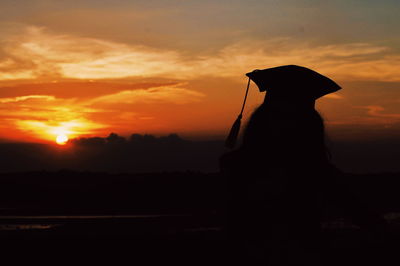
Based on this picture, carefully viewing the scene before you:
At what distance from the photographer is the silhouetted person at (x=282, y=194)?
10.1 feet

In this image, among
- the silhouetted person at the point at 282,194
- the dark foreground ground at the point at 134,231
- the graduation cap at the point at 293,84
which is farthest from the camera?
the dark foreground ground at the point at 134,231

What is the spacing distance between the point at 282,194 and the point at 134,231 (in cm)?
A: 851

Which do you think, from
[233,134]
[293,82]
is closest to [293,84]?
[293,82]

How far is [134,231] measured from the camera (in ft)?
36.6

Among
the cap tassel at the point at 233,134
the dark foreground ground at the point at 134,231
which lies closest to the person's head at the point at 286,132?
the dark foreground ground at the point at 134,231

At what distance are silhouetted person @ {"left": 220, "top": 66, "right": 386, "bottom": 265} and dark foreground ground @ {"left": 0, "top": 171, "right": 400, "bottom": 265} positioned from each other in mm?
103

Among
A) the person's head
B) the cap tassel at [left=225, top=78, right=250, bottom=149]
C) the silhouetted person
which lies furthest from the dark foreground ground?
the cap tassel at [left=225, top=78, right=250, bottom=149]

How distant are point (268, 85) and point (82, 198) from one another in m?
19.7

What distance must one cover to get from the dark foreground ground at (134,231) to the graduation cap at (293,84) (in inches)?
26.4

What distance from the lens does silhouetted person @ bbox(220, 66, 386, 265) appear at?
3.07 m

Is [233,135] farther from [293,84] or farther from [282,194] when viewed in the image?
[282,194]

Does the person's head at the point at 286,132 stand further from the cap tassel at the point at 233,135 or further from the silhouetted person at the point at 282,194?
the cap tassel at the point at 233,135

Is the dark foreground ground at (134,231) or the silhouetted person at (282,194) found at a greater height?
the silhouetted person at (282,194)

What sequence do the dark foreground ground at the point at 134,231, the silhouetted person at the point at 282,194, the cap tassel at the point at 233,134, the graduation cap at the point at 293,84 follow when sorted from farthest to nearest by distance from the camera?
the dark foreground ground at the point at 134,231, the cap tassel at the point at 233,134, the graduation cap at the point at 293,84, the silhouetted person at the point at 282,194
